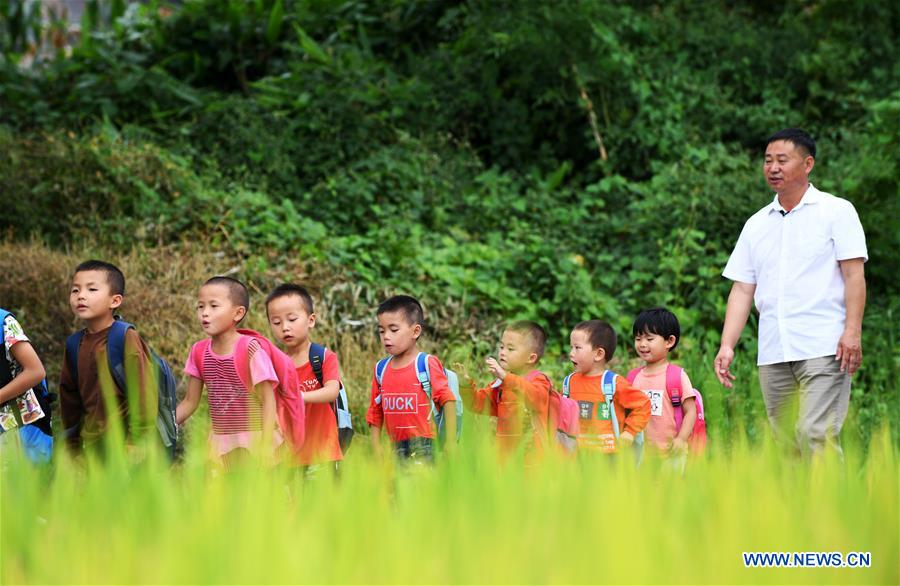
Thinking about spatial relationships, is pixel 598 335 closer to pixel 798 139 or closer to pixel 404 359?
pixel 404 359

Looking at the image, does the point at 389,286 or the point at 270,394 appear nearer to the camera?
the point at 270,394

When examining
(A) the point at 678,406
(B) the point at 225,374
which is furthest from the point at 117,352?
(A) the point at 678,406

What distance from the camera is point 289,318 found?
5.57 metres

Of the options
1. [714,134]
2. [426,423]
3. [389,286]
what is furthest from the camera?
[714,134]

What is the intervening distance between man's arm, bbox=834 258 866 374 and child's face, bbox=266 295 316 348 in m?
2.49

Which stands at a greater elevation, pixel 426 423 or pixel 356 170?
pixel 356 170

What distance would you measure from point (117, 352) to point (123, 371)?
88 mm

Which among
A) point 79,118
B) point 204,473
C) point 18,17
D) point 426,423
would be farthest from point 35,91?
point 204,473

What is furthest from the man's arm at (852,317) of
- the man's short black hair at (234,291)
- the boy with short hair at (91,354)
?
the boy with short hair at (91,354)

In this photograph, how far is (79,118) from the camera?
40.4 feet

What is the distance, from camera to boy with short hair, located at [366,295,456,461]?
18.2 feet

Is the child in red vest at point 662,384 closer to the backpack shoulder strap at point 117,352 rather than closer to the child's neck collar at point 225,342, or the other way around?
the child's neck collar at point 225,342

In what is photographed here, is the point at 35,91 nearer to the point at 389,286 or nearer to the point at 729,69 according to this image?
the point at 389,286

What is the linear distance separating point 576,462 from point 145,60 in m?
12.5
